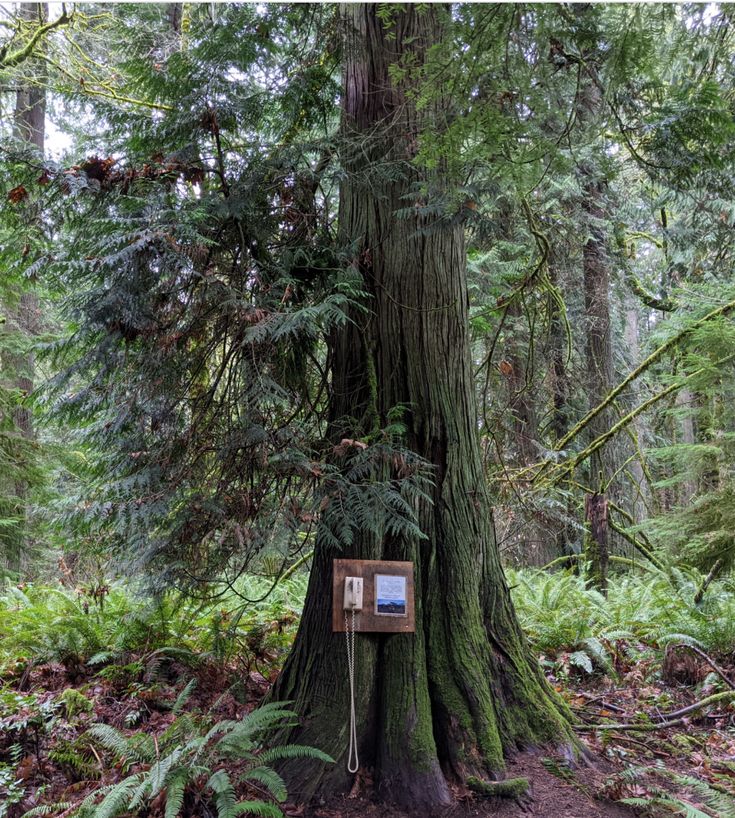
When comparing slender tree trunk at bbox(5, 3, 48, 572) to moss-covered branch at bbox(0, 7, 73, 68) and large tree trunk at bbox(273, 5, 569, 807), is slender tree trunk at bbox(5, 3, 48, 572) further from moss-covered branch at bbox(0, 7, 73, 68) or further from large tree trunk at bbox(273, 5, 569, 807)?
large tree trunk at bbox(273, 5, 569, 807)

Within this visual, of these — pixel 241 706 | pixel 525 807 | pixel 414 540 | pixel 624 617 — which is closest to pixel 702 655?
pixel 624 617

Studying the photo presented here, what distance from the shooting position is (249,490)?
128 inches

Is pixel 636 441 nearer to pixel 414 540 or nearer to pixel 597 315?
pixel 597 315

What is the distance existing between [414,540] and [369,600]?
39 cm

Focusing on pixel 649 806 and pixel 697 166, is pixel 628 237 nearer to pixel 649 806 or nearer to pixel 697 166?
pixel 697 166

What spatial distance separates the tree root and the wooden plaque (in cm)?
72

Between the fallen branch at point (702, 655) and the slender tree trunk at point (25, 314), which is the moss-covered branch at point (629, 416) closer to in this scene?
the fallen branch at point (702, 655)

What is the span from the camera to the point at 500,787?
278 centimetres

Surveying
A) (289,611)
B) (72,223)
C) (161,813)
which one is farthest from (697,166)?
(289,611)

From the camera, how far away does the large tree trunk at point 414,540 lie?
294 centimetres

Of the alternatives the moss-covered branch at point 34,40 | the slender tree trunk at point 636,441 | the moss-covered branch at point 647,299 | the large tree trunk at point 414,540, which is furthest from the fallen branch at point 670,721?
the moss-covered branch at point 34,40

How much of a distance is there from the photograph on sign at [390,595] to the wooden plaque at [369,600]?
0.04ft

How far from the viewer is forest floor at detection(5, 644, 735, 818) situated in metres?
2.76

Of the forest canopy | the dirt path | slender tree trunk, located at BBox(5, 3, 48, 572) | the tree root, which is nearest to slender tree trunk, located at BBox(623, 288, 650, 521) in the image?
the forest canopy
